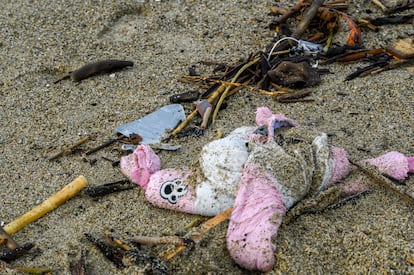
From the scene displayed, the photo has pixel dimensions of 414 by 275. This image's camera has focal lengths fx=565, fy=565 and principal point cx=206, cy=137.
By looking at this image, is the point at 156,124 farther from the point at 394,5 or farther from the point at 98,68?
the point at 394,5

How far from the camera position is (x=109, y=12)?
464 cm

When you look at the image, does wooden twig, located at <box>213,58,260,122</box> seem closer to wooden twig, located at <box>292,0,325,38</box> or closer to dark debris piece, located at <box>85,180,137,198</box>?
wooden twig, located at <box>292,0,325,38</box>

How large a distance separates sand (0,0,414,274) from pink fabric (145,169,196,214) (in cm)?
5

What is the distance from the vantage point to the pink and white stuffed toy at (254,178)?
2.34m

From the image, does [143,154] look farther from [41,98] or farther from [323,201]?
[41,98]

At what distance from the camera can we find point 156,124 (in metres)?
3.43

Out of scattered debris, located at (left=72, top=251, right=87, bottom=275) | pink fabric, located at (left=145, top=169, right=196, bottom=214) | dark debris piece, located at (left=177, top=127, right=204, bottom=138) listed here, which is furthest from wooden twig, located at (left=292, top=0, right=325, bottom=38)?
scattered debris, located at (left=72, top=251, right=87, bottom=275)

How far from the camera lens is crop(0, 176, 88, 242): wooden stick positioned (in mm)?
2693

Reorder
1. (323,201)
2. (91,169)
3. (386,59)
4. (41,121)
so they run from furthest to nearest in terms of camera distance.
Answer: (386,59) → (41,121) → (91,169) → (323,201)

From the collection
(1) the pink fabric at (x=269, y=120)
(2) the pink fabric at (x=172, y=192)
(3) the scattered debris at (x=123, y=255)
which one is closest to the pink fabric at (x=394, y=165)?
(1) the pink fabric at (x=269, y=120)

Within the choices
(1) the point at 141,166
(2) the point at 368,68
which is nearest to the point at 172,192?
(1) the point at 141,166

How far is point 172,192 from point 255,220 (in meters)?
0.51

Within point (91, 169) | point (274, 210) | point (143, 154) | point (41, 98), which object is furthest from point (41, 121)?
point (274, 210)

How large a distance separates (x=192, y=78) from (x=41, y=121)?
1.03 m
